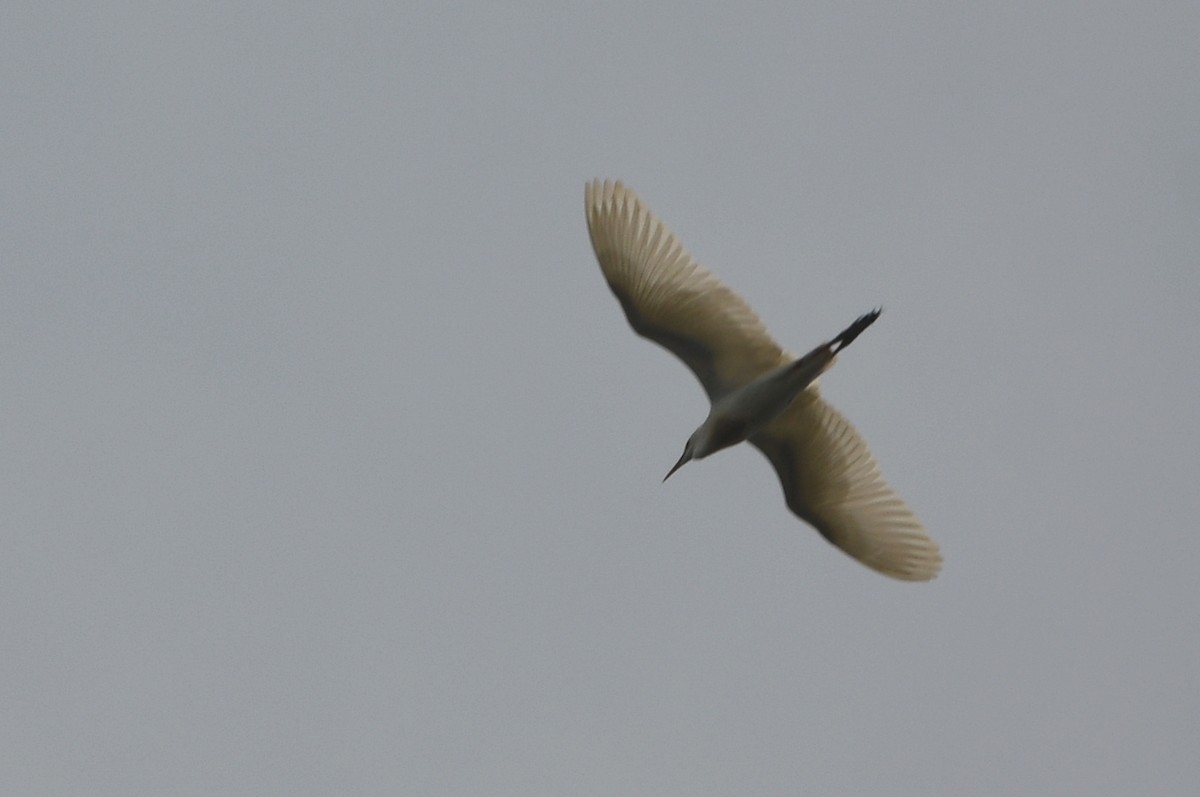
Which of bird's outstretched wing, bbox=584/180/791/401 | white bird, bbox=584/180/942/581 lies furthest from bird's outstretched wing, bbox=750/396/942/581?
bird's outstretched wing, bbox=584/180/791/401

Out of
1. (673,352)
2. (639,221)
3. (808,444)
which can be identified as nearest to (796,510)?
(808,444)

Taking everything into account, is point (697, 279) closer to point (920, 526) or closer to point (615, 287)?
point (615, 287)

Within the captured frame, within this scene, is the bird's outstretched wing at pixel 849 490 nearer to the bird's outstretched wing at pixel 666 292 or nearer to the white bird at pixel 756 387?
the white bird at pixel 756 387

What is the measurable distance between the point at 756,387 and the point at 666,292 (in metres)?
1.23

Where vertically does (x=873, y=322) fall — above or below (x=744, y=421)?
above

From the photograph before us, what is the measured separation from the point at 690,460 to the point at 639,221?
109 inches

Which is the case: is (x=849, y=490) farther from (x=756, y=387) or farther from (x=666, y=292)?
(x=666, y=292)

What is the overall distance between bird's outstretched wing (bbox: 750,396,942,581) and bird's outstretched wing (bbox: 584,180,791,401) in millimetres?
1077

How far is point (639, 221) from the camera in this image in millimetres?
16859

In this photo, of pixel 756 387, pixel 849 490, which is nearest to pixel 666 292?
pixel 756 387

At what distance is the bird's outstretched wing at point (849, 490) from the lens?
18.3 metres

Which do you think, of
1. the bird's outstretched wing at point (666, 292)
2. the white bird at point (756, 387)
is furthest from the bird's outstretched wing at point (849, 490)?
the bird's outstretched wing at point (666, 292)

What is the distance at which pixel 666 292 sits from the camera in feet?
56.1

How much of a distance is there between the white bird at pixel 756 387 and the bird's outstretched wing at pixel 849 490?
0.01 meters
